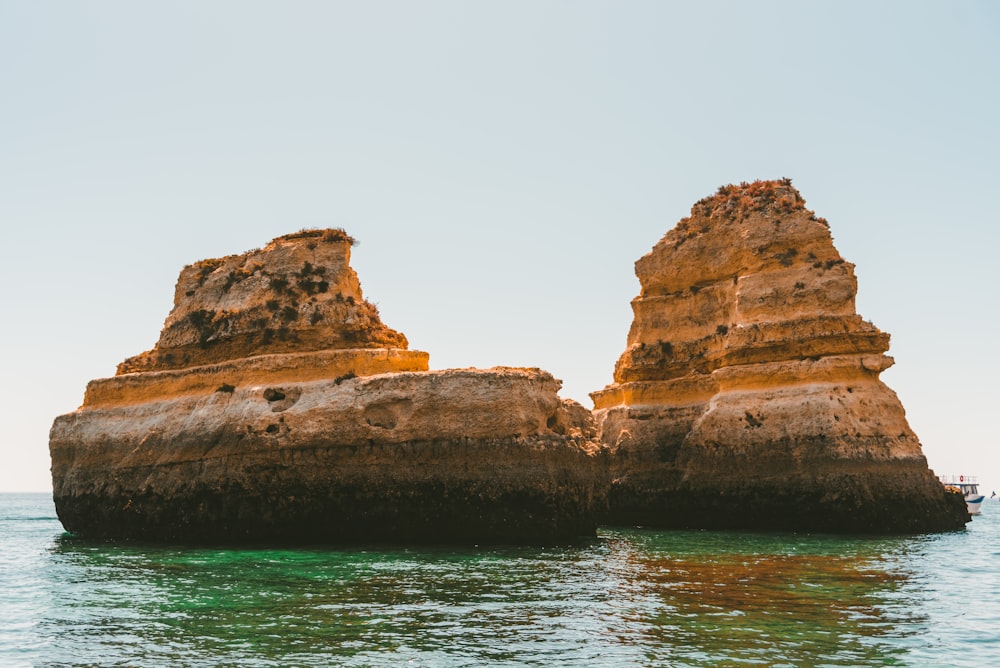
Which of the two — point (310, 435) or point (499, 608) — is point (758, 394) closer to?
point (310, 435)

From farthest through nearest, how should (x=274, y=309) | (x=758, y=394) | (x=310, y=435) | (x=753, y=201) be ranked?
(x=753, y=201) → (x=758, y=394) → (x=274, y=309) → (x=310, y=435)

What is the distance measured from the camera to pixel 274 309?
24953 mm

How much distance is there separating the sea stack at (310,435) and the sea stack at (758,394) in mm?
7420

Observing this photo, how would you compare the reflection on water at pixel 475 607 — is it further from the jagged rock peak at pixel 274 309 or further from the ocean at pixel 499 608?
the jagged rock peak at pixel 274 309

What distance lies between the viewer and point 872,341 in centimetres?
2988

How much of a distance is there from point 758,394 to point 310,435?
1536cm

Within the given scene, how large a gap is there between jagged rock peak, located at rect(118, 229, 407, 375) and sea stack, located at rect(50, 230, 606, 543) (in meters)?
0.04

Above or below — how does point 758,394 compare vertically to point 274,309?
below

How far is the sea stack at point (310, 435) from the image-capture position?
855 inches

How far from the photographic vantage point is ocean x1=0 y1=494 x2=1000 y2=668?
10.5 metres

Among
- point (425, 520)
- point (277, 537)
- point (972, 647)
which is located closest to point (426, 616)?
point (972, 647)

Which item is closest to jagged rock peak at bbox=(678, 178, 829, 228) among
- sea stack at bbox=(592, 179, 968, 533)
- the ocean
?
sea stack at bbox=(592, 179, 968, 533)

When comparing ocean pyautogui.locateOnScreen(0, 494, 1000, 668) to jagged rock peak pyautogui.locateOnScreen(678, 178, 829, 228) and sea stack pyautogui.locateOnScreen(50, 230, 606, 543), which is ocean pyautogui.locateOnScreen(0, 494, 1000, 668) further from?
jagged rock peak pyautogui.locateOnScreen(678, 178, 829, 228)

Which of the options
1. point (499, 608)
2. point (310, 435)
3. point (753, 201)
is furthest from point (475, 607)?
point (753, 201)
